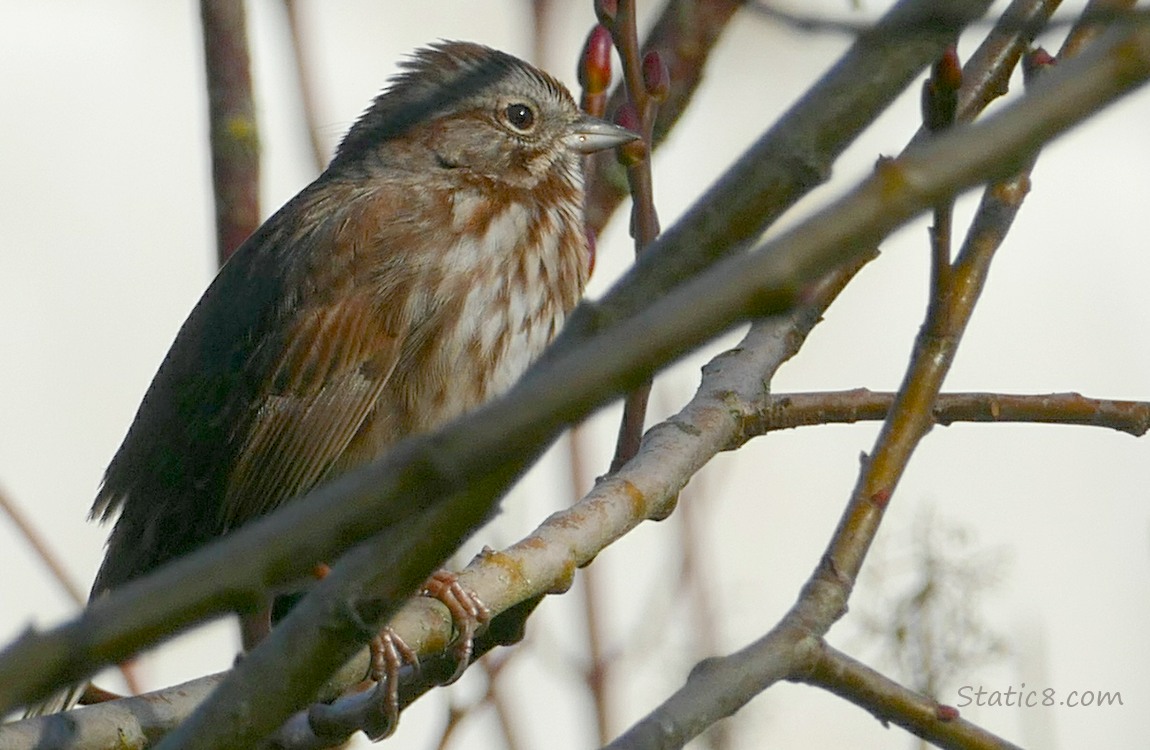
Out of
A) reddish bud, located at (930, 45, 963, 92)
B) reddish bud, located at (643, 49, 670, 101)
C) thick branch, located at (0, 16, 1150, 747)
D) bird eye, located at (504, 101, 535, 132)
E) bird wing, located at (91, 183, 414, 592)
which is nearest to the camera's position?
thick branch, located at (0, 16, 1150, 747)

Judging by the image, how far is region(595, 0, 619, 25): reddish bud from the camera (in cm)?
321

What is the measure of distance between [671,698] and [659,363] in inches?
55.0

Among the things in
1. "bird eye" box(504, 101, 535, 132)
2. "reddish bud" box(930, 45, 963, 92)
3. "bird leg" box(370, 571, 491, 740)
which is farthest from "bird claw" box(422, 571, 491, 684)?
"bird eye" box(504, 101, 535, 132)

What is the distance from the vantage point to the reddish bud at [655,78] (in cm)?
337

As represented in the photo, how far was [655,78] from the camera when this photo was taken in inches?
133

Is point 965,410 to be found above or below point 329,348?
below

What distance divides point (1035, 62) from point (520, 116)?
77.0 inches

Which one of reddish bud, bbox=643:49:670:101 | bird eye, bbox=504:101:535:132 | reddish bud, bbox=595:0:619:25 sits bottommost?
reddish bud, bbox=643:49:670:101

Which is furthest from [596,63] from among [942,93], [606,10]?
[942,93]

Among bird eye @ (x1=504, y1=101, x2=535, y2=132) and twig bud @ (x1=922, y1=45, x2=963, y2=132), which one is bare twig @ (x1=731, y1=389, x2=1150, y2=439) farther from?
bird eye @ (x1=504, y1=101, x2=535, y2=132)

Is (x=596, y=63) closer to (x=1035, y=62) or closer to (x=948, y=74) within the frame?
(x=1035, y=62)

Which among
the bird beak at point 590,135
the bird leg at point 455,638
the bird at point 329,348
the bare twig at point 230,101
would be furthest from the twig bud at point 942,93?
the bare twig at point 230,101

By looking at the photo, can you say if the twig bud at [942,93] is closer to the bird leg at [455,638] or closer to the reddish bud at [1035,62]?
the reddish bud at [1035,62]

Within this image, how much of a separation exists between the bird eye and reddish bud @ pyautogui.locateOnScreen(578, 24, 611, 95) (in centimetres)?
96
